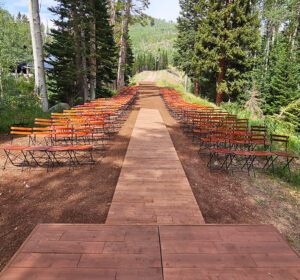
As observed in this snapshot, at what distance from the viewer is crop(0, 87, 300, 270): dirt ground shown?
133 inches

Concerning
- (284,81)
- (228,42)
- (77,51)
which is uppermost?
(228,42)

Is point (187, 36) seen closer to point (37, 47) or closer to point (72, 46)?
point (72, 46)

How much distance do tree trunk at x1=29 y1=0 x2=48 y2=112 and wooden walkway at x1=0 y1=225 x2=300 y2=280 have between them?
411 inches

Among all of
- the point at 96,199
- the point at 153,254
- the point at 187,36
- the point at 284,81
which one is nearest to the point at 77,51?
the point at 96,199

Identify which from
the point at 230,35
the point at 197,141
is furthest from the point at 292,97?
A: the point at 197,141

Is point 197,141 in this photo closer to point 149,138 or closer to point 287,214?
point 149,138

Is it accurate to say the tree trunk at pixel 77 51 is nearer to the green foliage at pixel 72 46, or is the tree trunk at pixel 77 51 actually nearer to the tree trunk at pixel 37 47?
the green foliage at pixel 72 46

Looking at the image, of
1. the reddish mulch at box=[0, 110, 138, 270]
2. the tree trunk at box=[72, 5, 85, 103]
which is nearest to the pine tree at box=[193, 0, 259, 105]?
the tree trunk at box=[72, 5, 85, 103]

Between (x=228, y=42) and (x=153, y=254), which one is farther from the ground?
(x=228, y=42)

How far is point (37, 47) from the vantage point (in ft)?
36.2

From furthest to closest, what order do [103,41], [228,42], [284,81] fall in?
[284,81], [228,42], [103,41]

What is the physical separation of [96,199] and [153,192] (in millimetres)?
1204

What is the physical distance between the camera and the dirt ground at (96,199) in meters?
3.39

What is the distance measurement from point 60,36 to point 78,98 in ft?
16.0
